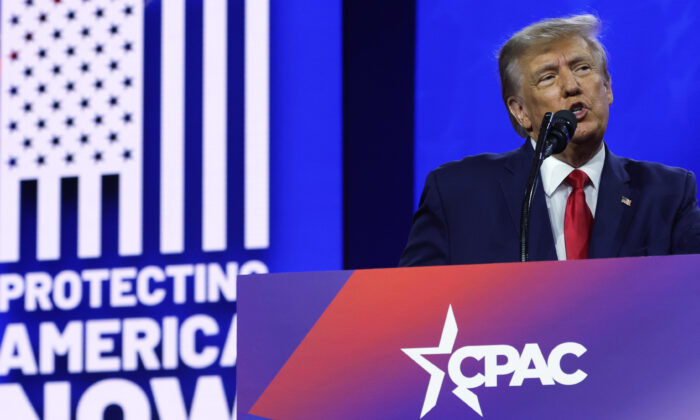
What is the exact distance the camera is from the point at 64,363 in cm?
371

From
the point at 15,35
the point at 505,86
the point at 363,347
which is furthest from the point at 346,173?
the point at 363,347

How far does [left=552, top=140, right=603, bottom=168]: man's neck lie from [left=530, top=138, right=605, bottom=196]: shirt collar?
0.02 meters

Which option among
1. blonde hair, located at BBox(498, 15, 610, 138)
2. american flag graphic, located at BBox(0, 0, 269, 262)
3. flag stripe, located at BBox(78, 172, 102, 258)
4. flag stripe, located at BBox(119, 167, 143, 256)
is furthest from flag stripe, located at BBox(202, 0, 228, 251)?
blonde hair, located at BBox(498, 15, 610, 138)

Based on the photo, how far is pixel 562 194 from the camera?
2.33 meters

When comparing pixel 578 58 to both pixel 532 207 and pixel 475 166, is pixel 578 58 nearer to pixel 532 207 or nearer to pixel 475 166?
pixel 475 166

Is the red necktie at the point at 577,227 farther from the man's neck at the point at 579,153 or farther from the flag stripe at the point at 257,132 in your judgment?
the flag stripe at the point at 257,132

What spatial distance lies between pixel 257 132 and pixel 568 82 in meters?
1.38

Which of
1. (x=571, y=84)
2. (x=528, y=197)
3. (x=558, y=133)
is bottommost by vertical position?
(x=528, y=197)

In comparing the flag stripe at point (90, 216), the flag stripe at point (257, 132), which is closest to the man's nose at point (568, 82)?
→ the flag stripe at point (257, 132)

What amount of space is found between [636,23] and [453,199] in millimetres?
1274

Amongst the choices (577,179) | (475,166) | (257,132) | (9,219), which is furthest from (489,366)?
(9,219)

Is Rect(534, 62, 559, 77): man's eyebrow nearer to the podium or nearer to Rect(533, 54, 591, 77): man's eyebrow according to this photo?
Rect(533, 54, 591, 77): man's eyebrow

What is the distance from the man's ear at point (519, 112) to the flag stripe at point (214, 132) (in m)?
1.22

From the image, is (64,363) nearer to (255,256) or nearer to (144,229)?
(144,229)
